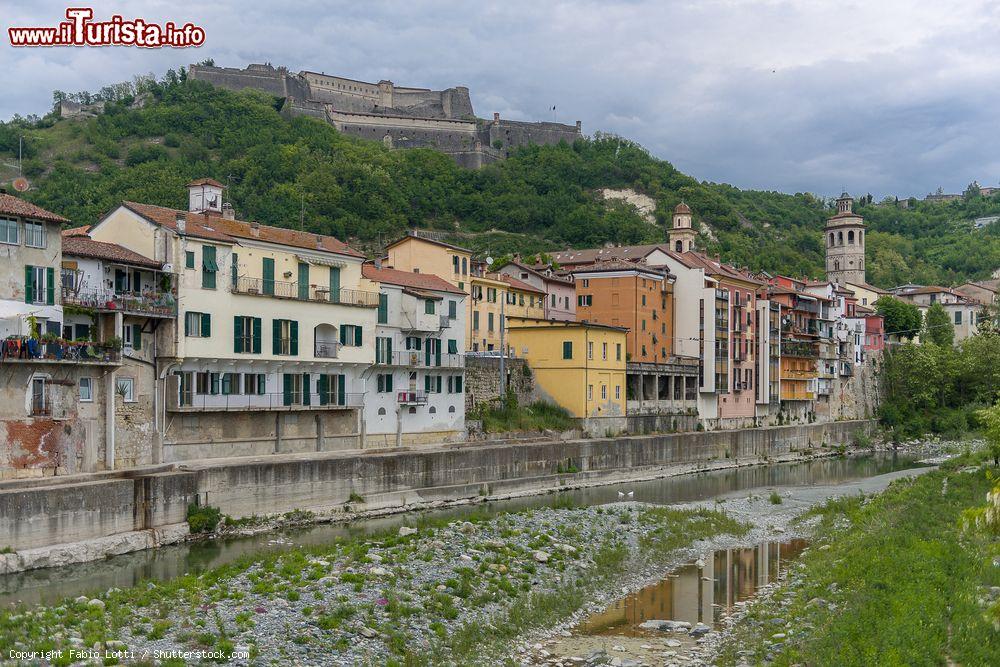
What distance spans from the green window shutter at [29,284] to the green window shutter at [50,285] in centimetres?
46

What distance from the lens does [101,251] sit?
115 ft

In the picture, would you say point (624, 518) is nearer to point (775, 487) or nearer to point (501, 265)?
point (775, 487)

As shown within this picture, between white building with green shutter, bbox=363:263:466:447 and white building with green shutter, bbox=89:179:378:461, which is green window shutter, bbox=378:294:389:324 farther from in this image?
white building with green shutter, bbox=89:179:378:461

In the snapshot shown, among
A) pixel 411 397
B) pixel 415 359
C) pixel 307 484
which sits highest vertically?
pixel 415 359

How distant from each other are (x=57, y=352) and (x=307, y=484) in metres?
9.87

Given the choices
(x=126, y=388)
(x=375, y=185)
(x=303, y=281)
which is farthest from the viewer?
(x=375, y=185)

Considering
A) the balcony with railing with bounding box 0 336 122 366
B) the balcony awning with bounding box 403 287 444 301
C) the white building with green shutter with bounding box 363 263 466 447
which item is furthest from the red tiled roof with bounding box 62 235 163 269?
the balcony awning with bounding box 403 287 444 301

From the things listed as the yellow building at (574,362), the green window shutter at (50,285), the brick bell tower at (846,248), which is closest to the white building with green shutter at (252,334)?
the green window shutter at (50,285)

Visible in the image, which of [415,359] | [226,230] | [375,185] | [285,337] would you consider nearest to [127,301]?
[226,230]

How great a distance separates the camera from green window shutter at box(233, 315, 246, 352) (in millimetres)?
38938

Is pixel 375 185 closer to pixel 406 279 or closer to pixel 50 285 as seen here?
pixel 406 279

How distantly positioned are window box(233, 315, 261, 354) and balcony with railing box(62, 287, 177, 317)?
3014 mm

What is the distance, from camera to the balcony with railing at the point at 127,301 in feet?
111

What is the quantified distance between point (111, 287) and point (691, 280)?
149ft
